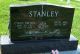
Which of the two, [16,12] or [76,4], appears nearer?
[16,12]

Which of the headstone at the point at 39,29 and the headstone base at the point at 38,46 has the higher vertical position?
the headstone at the point at 39,29

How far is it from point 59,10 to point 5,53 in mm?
1338

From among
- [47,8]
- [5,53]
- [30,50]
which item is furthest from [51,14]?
[5,53]

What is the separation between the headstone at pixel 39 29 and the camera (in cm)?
440

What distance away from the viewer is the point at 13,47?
4.44m

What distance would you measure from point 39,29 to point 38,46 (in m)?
0.34

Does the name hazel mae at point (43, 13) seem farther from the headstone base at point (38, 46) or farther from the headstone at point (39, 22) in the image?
the headstone base at point (38, 46)

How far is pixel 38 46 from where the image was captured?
4.58m

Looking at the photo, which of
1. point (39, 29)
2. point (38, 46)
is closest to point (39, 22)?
point (39, 29)

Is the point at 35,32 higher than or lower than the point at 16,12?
lower

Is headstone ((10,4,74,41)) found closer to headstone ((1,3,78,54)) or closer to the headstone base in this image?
headstone ((1,3,78,54))

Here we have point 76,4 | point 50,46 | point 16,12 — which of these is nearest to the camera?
point 16,12

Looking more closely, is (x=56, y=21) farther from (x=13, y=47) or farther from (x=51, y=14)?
(x=13, y=47)

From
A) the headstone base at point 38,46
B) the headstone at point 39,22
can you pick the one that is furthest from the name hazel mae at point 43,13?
the headstone base at point 38,46
